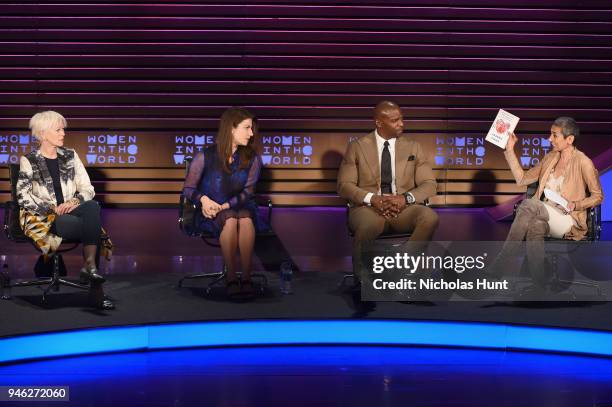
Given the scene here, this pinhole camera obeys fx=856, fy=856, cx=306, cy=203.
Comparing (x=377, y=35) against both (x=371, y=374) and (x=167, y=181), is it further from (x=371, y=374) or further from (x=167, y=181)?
(x=371, y=374)

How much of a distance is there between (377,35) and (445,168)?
1.43 metres

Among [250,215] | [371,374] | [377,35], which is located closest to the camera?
[371,374]

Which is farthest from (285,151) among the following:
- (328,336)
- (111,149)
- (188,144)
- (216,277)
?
(328,336)

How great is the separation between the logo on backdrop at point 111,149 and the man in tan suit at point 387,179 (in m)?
3.92

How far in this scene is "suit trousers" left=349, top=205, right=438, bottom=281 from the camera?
14.7 ft

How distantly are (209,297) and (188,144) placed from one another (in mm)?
3982

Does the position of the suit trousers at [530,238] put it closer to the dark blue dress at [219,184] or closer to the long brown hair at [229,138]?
the dark blue dress at [219,184]

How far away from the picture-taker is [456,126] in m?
8.29

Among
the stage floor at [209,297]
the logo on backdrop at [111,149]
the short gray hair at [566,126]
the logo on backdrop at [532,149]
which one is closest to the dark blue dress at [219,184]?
the stage floor at [209,297]

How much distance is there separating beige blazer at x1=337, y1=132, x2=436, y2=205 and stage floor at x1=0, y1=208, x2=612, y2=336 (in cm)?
59

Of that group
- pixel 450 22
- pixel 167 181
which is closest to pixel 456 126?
pixel 450 22

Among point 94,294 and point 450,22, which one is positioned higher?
point 450,22

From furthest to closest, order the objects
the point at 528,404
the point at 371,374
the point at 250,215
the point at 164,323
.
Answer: the point at 250,215 < the point at 164,323 < the point at 371,374 < the point at 528,404

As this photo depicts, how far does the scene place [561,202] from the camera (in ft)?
14.9
